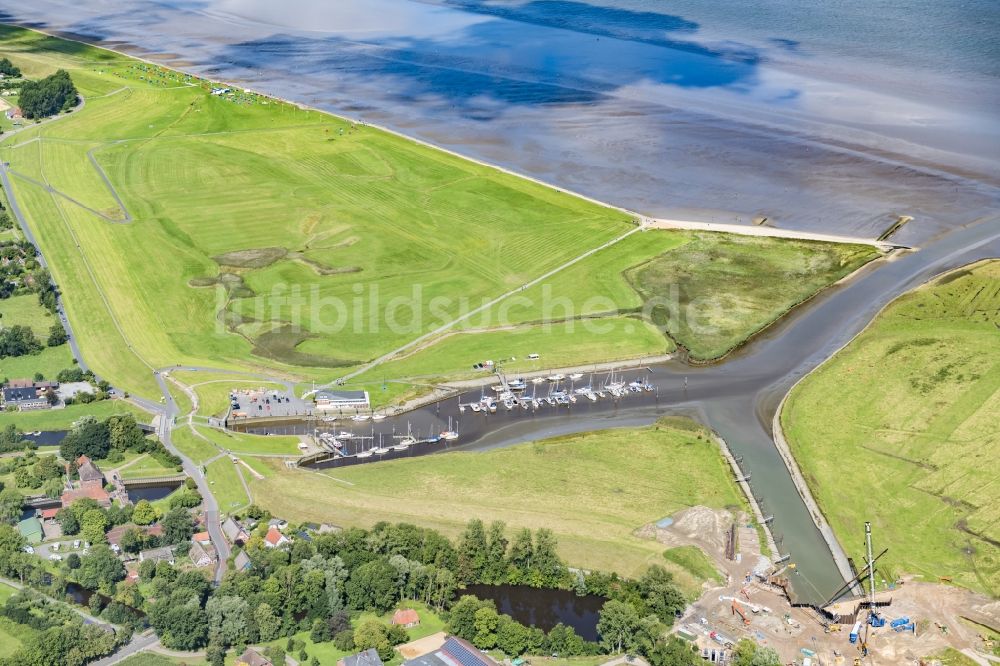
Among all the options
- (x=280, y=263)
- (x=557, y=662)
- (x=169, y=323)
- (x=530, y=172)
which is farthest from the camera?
(x=530, y=172)

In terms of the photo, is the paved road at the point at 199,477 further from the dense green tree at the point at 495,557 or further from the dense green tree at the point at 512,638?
the dense green tree at the point at 512,638

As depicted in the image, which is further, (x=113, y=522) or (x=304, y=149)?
Result: (x=304, y=149)

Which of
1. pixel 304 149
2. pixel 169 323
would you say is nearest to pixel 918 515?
pixel 169 323

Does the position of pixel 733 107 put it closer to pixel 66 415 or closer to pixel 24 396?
pixel 66 415

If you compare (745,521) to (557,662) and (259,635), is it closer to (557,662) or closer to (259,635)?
(557,662)

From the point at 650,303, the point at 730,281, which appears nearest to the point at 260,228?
the point at 650,303

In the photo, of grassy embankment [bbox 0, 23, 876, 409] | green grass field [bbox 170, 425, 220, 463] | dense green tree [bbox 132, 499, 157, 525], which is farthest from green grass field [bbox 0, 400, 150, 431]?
dense green tree [bbox 132, 499, 157, 525]
